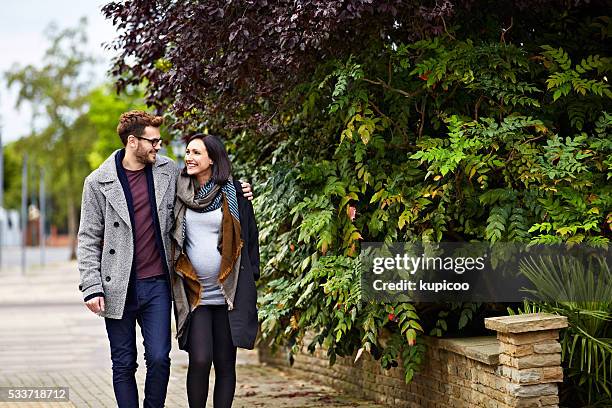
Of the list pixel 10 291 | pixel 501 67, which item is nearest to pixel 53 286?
pixel 10 291

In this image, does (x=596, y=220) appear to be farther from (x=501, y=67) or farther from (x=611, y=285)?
(x=501, y=67)

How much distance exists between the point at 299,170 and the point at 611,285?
2353 millimetres

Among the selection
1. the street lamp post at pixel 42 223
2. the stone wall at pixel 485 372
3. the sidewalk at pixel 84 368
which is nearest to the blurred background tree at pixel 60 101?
the street lamp post at pixel 42 223

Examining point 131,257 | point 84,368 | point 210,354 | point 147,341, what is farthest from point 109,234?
point 84,368

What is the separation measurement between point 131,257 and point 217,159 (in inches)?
29.0

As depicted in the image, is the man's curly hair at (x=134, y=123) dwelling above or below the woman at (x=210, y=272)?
above

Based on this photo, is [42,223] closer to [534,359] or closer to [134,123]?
[134,123]

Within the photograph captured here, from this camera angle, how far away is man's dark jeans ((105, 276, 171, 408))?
5.95 m

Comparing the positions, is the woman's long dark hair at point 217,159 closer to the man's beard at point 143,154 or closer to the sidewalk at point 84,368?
the man's beard at point 143,154

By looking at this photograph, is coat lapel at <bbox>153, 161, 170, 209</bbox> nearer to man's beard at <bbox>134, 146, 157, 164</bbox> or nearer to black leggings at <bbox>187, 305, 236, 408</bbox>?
man's beard at <bbox>134, 146, 157, 164</bbox>

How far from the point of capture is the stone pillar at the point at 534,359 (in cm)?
589

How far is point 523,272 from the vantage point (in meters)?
6.40

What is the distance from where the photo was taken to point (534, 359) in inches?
233

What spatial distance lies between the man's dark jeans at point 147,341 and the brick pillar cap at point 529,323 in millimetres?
1836
